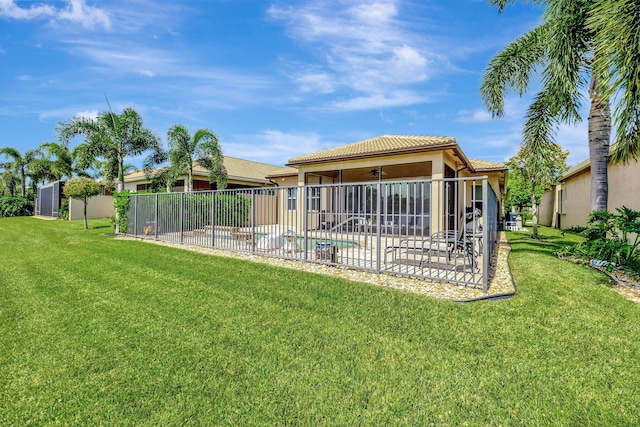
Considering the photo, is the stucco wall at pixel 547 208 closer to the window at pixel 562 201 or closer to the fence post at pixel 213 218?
the window at pixel 562 201

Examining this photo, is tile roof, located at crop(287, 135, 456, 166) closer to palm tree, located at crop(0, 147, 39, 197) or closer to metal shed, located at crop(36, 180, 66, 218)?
metal shed, located at crop(36, 180, 66, 218)

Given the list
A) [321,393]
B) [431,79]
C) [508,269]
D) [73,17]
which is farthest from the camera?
[431,79]

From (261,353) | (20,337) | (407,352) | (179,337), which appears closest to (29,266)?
(20,337)

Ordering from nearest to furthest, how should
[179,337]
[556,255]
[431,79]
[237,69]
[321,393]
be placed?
1. [321,393]
2. [179,337]
3. [556,255]
4. [237,69]
5. [431,79]

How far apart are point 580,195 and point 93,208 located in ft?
125

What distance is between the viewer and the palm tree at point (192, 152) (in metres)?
17.4

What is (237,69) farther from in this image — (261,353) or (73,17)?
(261,353)

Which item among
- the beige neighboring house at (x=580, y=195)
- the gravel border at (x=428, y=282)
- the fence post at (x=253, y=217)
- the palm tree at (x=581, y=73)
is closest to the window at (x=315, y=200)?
the gravel border at (x=428, y=282)

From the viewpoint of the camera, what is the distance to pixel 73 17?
1011 cm

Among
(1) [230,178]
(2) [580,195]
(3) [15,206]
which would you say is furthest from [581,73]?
(3) [15,206]

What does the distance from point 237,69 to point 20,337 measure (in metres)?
12.1

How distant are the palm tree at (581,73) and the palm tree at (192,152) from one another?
15.0 meters

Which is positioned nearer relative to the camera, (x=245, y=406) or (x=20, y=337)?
(x=245, y=406)

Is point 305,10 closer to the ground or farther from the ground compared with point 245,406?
farther from the ground
